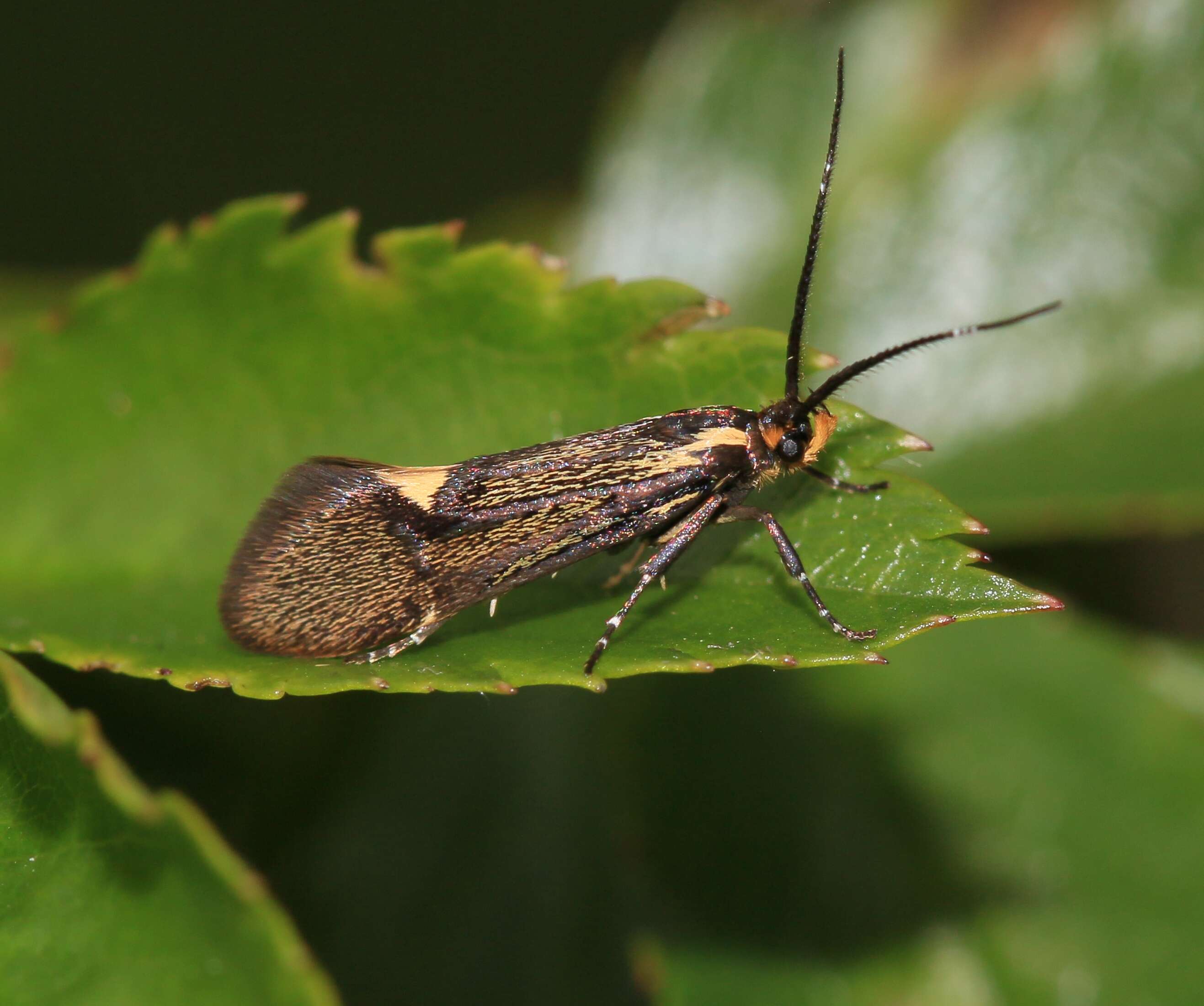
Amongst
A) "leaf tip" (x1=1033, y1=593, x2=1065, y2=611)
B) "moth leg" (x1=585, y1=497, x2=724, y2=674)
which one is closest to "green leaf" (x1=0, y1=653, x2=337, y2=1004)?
"moth leg" (x1=585, y1=497, x2=724, y2=674)

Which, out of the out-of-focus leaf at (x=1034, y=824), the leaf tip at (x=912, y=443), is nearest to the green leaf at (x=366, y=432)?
the leaf tip at (x=912, y=443)

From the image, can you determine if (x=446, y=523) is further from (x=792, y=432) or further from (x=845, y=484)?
(x=845, y=484)

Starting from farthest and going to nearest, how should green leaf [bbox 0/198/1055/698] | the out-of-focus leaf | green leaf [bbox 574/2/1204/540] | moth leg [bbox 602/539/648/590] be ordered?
green leaf [bbox 574/2/1204/540], the out-of-focus leaf, moth leg [bbox 602/539/648/590], green leaf [bbox 0/198/1055/698]

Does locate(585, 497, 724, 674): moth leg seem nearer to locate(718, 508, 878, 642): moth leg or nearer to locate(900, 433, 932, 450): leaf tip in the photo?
locate(718, 508, 878, 642): moth leg

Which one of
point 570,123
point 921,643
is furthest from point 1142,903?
point 570,123

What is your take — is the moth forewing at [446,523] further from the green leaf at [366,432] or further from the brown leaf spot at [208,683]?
the brown leaf spot at [208,683]

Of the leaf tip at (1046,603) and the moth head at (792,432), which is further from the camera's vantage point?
the moth head at (792,432)

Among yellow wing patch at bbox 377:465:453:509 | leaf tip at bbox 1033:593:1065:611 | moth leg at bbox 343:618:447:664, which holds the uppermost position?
yellow wing patch at bbox 377:465:453:509

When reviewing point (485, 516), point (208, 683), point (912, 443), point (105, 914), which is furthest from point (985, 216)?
point (105, 914)
